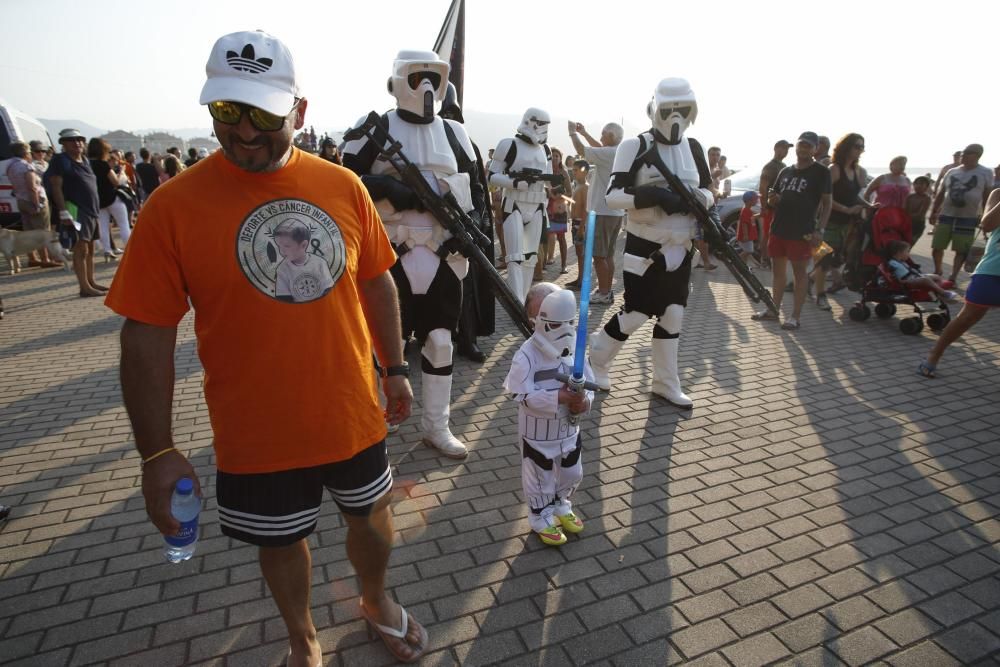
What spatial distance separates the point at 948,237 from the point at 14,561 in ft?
33.4

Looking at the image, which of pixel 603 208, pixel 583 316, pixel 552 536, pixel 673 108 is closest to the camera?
pixel 583 316

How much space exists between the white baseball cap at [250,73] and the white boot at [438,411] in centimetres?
225

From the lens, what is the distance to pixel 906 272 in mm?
6551

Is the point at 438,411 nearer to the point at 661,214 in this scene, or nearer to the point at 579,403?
the point at 579,403

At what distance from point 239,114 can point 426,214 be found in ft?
6.62

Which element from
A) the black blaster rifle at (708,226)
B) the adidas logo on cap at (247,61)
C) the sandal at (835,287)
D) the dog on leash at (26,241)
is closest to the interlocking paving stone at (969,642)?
the black blaster rifle at (708,226)

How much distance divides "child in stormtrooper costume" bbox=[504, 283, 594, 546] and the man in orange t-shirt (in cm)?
83

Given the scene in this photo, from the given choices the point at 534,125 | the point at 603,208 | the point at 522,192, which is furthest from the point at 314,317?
the point at 603,208

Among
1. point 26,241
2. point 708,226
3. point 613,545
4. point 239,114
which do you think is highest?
point 239,114

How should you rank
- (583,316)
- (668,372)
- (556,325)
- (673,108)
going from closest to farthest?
1. (583,316)
2. (556,325)
3. (673,108)
4. (668,372)

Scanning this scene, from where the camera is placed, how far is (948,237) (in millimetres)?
8250

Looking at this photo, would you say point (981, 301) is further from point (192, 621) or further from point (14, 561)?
point (14, 561)

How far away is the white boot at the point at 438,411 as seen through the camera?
3.74 metres

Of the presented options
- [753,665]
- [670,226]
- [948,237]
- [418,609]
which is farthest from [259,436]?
[948,237]
